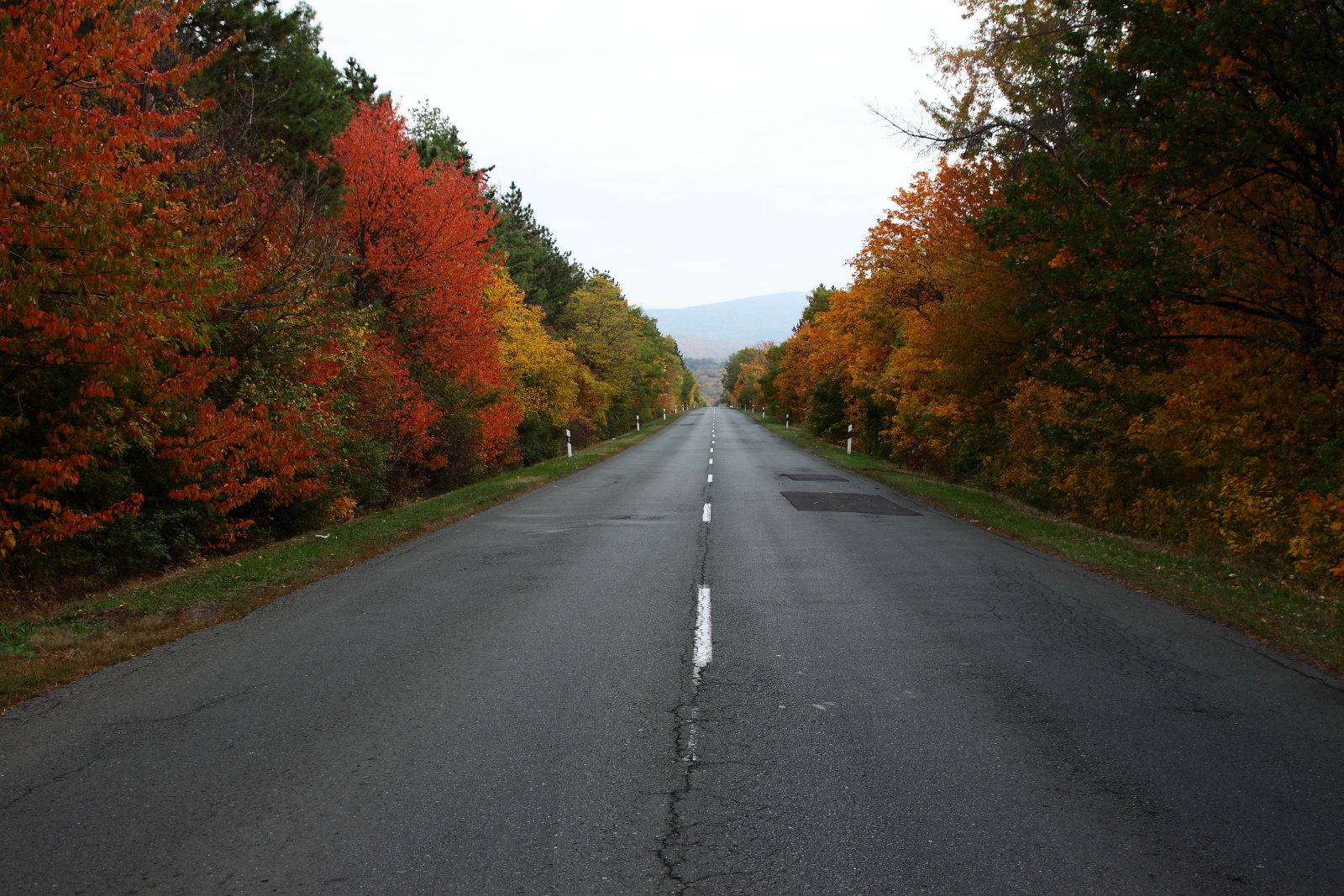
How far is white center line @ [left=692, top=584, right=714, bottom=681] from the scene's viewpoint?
5.56 m

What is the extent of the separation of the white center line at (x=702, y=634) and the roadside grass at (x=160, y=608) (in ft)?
13.7

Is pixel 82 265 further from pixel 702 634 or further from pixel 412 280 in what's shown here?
pixel 412 280

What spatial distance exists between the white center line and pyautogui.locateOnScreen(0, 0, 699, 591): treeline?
5807 mm

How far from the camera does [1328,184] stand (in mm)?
10047

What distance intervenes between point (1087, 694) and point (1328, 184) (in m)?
9.13

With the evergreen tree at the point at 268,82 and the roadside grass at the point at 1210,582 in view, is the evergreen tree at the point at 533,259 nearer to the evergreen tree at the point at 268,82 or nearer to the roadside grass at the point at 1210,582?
the evergreen tree at the point at 268,82

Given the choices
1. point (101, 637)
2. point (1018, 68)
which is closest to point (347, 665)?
point (101, 637)

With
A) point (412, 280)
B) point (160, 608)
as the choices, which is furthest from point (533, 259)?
point (160, 608)

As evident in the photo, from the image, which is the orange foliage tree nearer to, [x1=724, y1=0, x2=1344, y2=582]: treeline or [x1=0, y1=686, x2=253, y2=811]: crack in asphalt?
[x1=0, y1=686, x2=253, y2=811]: crack in asphalt

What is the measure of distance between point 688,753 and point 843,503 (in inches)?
461

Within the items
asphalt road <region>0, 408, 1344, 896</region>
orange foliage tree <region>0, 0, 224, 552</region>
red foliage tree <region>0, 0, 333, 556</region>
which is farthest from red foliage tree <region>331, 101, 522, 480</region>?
asphalt road <region>0, 408, 1344, 896</region>

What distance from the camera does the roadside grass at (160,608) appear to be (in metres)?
5.54

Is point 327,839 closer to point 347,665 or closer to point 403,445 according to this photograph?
point 347,665

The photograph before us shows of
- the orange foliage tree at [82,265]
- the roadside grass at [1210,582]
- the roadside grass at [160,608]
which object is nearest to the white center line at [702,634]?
the roadside grass at [160,608]
